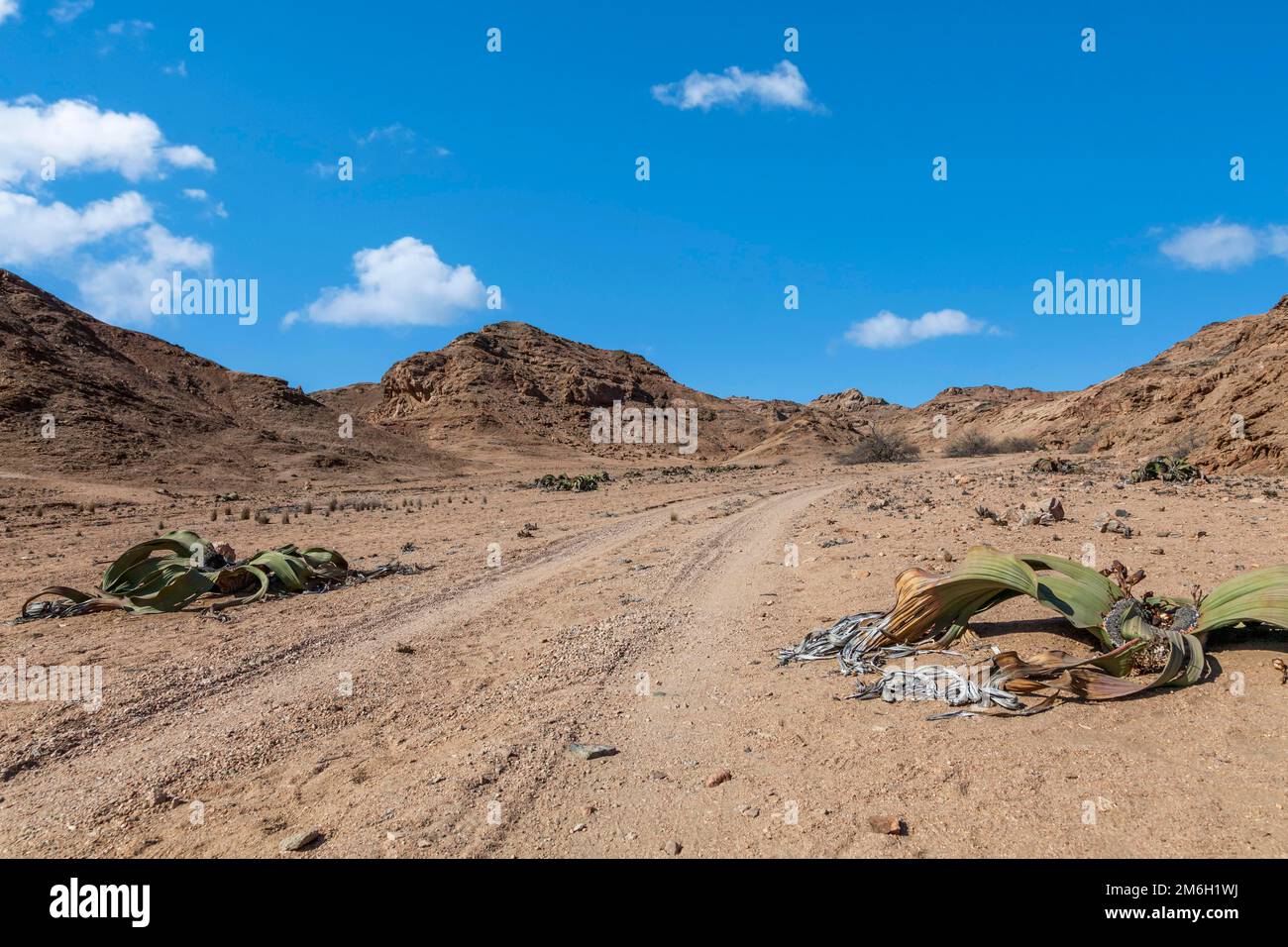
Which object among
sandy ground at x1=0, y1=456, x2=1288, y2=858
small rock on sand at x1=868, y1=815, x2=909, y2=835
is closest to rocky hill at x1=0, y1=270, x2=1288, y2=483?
sandy ground at x1=0, y1=456, x2=1288, y2=858

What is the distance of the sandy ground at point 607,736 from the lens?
2699 mm

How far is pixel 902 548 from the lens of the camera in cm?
827

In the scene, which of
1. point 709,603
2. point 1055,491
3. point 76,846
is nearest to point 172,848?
point 76,846

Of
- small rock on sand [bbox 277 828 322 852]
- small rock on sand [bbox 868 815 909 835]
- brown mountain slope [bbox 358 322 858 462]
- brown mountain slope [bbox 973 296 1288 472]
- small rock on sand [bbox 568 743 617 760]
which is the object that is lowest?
small rock on sand [bbox 277 828 322 852]

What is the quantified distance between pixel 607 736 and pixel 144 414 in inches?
1543

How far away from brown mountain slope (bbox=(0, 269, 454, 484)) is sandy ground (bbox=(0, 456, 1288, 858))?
24.8 meters

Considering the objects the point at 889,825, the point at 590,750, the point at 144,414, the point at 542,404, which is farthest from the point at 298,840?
the point at 542,404

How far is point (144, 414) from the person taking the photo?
33906mm

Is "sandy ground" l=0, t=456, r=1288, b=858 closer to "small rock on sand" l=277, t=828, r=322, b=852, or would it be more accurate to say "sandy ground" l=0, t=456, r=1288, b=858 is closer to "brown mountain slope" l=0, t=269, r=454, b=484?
"small rock on sand" l=277, t=828, r=322, b=852

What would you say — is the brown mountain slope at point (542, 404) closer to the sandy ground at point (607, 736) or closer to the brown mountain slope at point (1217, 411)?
the brown mountain slope at point (1217, 411)

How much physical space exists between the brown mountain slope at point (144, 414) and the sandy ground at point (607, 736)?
24.8 meters

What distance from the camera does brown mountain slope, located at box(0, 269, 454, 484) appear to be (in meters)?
28.3

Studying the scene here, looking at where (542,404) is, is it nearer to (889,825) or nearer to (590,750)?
(590,750)
